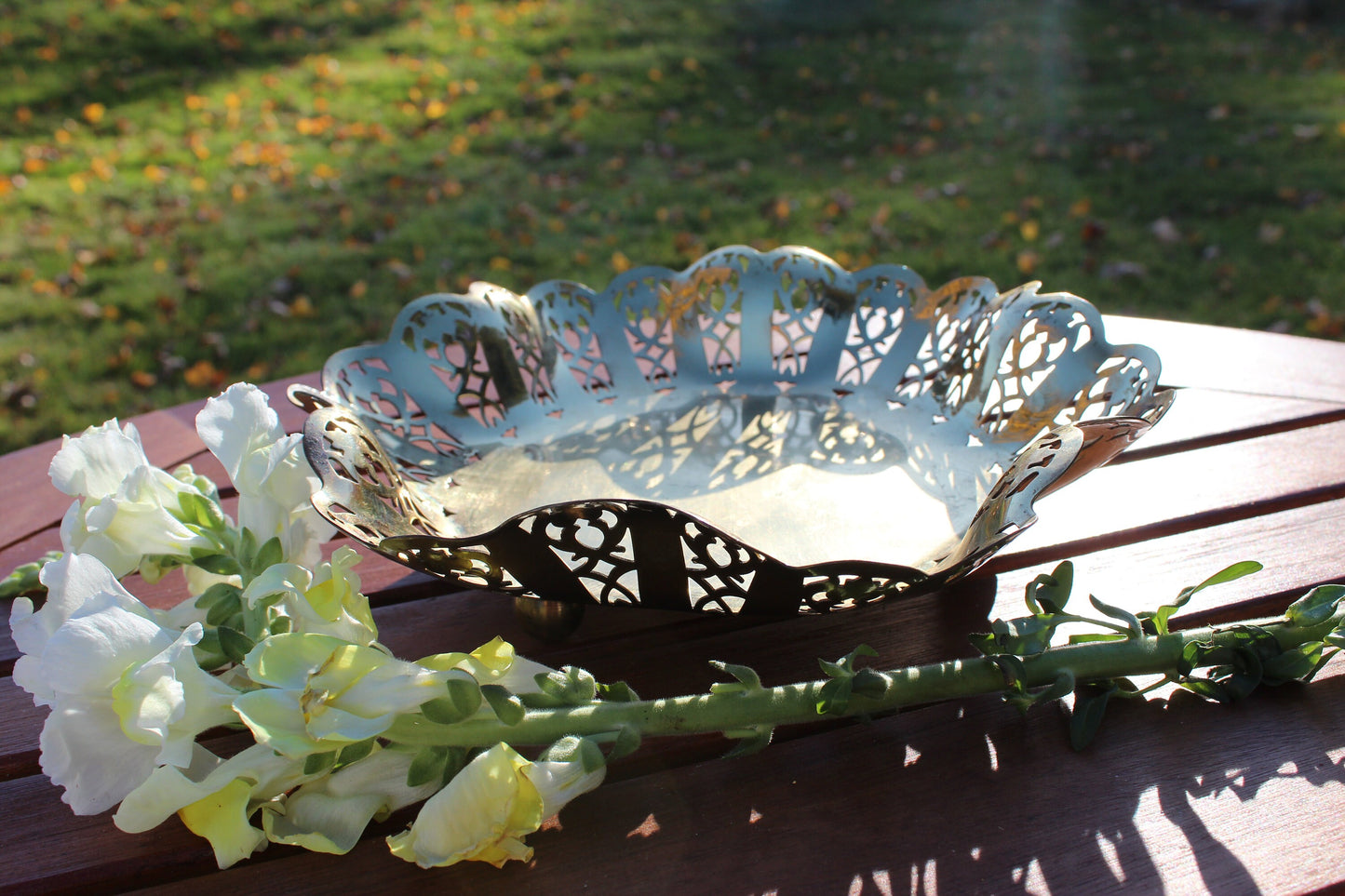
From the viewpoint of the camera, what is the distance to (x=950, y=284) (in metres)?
1.33

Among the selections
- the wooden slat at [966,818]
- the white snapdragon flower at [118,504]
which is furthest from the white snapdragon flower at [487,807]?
the white snapdragon flower at [118,504]

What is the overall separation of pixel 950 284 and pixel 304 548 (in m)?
0.90

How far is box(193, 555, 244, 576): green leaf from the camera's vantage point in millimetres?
784

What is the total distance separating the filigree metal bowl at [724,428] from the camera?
81 cm

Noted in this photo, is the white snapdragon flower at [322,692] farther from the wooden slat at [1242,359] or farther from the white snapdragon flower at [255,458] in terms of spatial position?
the wooden slat at [1242,359]

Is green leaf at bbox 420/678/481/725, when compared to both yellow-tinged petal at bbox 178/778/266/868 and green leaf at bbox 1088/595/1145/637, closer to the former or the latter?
yellow-tinged petal at bbox 178/778/266/868

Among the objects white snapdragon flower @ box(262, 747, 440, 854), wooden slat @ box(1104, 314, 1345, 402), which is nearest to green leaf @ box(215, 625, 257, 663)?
white snapdragon flower @ box(262, 747, 440, 854)

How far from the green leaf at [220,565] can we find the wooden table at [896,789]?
0.69 ft

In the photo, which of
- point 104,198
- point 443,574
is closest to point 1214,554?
point 443,574

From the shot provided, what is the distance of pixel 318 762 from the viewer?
65cm

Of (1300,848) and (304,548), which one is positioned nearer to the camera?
(1300,848)

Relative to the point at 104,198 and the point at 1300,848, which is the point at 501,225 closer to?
the point at 104,198

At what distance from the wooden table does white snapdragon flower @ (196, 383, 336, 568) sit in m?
0.24

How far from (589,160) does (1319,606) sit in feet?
12.2
